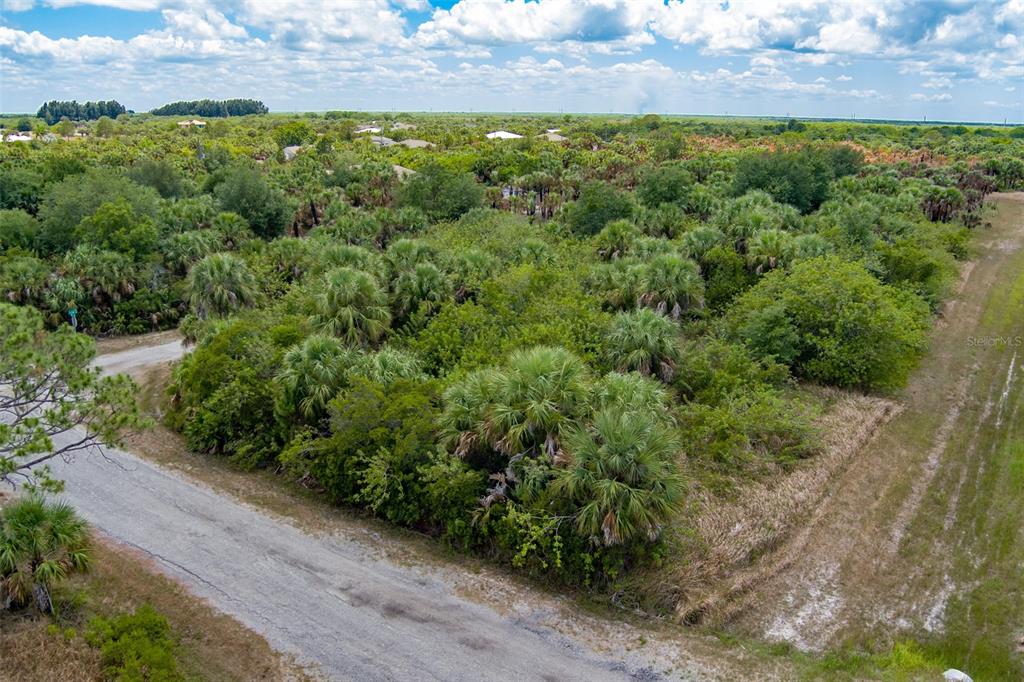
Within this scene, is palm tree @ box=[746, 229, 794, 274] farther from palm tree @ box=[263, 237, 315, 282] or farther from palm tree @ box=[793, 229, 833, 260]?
palm tree @ box=[263, 237, 315, 282]

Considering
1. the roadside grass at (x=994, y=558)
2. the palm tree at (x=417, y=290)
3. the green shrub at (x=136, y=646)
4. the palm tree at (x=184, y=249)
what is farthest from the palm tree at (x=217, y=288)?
the roadside grass at (x=994, y=558)

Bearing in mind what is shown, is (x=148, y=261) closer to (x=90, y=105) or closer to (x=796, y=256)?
(x=796, y=256)

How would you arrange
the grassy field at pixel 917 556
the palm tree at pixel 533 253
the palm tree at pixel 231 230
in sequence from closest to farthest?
the grassy field at pixel 917 556 < the palm tree at pixel 533 253 < the palm tree at pixel 231 230

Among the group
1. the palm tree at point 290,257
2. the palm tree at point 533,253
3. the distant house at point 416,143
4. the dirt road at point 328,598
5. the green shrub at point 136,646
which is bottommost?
the dirt road at point 328,598

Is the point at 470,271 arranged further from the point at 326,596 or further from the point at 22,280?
the point at 22,280

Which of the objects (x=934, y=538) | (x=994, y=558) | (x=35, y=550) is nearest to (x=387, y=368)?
(x=35, y=550)

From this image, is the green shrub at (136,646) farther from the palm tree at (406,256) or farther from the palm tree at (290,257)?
the palm tree at (290,257)
